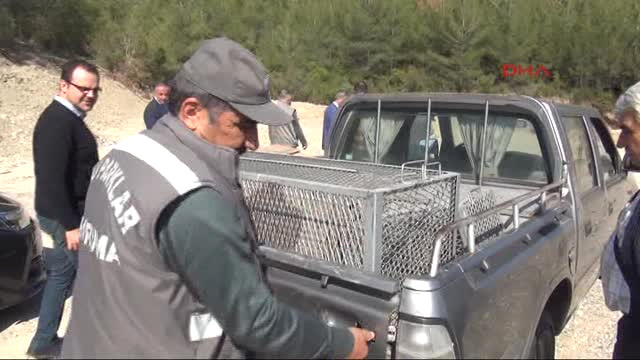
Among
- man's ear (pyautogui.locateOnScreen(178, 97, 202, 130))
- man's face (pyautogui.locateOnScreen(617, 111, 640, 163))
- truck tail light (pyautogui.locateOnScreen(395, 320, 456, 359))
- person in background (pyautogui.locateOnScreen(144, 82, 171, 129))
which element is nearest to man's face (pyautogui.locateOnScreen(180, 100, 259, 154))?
man's ear (pyautogui.locateOnScreen(178, 97, 202, 130))

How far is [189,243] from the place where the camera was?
4.28ft

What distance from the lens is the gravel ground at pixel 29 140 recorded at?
3.77 m

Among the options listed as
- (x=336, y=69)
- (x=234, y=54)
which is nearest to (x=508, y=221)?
(x=234, y=54)

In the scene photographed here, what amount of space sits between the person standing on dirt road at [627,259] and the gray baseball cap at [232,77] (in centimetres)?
152

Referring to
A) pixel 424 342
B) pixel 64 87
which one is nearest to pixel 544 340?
pixel 424 342

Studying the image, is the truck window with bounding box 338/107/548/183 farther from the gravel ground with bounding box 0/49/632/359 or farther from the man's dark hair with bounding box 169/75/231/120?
the man's dark hair with bounding box 169/75/231/120

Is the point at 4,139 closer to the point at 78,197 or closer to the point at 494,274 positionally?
the point at 78,197

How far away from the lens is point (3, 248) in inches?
157

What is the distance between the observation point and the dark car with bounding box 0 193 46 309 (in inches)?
157

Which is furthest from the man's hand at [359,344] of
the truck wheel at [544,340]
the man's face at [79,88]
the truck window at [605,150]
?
the truck window at [605,150]

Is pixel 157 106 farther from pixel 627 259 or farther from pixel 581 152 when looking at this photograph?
pixel 627 259

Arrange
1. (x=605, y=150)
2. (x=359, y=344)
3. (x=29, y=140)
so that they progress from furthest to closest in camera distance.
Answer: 1. (x=29, y=140)
2. (x=605, y=150)
3. (x=359, y=344)

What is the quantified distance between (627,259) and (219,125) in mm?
1783

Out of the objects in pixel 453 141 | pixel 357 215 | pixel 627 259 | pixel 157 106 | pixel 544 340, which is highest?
pixel 357 215
